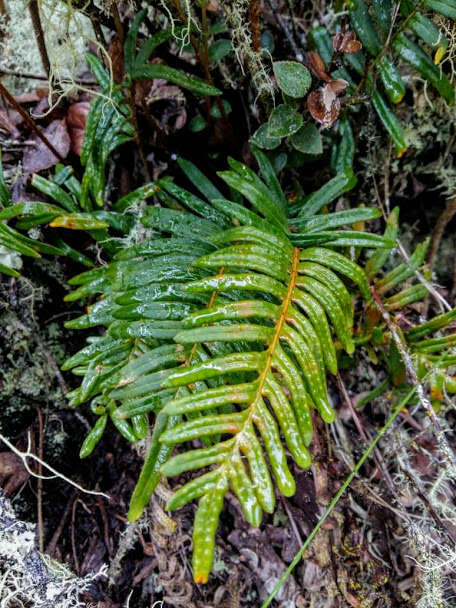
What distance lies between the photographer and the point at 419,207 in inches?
88.5

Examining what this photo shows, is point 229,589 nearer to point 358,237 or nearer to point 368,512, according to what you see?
point 368,512

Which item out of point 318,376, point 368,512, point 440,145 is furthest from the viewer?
point 440,145

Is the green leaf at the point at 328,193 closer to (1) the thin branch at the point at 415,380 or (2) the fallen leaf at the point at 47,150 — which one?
(1) the thin branch at the point at 415,380

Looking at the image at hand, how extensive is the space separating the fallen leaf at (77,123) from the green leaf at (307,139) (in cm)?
81

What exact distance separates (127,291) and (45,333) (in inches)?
28.1

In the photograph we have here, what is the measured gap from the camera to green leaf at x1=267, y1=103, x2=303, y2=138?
153 centimetres

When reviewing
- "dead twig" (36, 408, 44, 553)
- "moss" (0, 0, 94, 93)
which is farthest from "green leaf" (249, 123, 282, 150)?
"dead twig" (36, 408, 44, 553)

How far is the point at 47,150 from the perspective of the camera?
5.84 ft

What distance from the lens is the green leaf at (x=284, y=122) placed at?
1532mm

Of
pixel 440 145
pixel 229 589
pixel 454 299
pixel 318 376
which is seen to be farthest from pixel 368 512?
pixel 440 145

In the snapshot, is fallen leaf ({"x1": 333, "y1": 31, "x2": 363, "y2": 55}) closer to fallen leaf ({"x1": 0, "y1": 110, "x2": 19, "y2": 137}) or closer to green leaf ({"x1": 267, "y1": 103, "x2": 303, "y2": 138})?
green leaf ({"x1": 267, "y1": 103, "x2": 303, "y2": 138})

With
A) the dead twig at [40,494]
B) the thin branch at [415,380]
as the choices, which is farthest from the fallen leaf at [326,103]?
the dead twig at [40,494]

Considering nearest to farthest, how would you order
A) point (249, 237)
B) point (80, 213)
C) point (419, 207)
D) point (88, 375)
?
point (249, 237) < point (88, 375) < point (80, 213) < point (419, 207)

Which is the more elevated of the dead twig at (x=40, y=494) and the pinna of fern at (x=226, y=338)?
the pinna of fern at (x=226, y=338)
